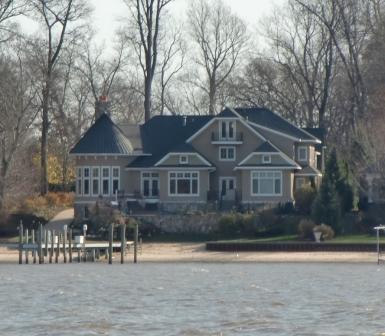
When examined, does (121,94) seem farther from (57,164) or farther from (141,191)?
(141,191)

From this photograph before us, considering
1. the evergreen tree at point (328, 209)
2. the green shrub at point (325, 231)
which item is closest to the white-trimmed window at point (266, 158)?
the evergreen tree at point (328, 209)

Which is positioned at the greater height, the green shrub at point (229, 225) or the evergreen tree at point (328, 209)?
the evergreen tree at point (328, 209)

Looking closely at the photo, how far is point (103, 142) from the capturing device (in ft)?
296

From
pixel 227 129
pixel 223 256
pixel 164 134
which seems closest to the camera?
pixel 223 256

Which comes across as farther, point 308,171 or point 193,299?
point 308,171

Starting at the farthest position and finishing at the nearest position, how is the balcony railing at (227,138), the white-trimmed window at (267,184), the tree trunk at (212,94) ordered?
the tree trunk at (212,94), the balcony railing at (227,138), the white-trimmed window at (267,184)

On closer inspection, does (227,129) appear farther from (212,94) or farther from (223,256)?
(212,94)

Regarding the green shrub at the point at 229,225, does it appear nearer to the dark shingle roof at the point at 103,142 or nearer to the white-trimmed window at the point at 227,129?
the white-trimmed window at the point at 227,129

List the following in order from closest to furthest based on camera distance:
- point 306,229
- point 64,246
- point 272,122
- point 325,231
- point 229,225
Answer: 1. point 64,246
2. point 325,231
3. point 306,229
4. point 229,225
5. point 272,122

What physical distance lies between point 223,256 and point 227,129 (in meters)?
17.3

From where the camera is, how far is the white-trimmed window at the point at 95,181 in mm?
89750

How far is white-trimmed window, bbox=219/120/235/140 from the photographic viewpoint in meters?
90.3

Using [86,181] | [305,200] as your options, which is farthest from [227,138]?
[86,181]

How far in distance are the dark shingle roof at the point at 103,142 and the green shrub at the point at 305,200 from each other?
11.3 metres
